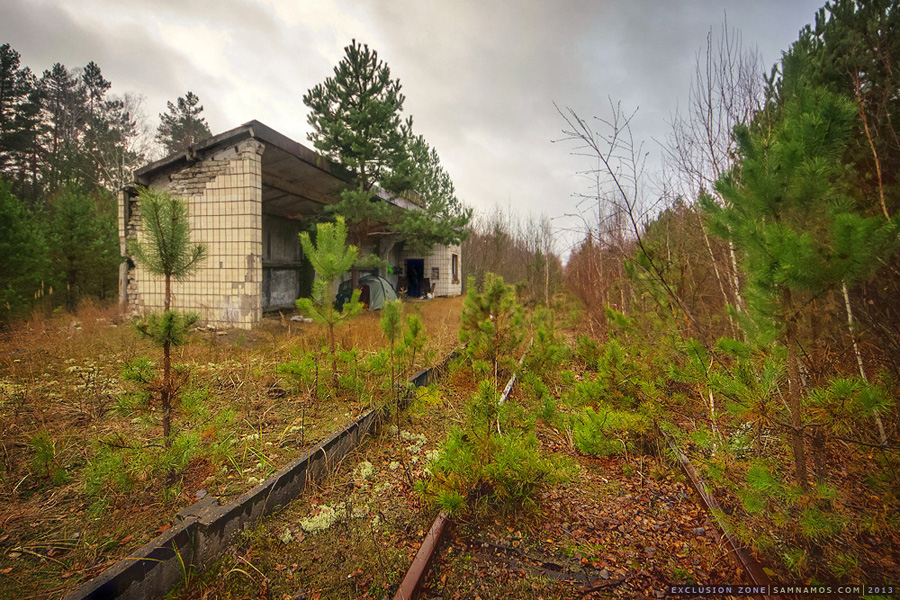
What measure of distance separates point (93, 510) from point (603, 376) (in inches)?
167

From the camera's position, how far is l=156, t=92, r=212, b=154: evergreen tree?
28734 mm

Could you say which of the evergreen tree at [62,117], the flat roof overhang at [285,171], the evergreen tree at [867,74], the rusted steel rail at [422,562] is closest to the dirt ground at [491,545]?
the rusted steel rail at [422,562]

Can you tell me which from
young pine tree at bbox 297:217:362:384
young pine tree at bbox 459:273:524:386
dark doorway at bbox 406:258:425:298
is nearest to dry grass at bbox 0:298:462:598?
young pine tree at bbox 297:217:362:384

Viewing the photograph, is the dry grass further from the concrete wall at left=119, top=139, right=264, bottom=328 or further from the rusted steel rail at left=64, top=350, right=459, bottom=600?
the concrete wall at left=119, top=139, right=264, bottom=328

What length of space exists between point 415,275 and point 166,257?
18848mm

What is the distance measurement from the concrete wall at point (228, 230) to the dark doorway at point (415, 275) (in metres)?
13.1

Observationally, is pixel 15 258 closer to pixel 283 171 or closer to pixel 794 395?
pixel 283 171

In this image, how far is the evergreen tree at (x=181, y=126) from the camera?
1131 inches

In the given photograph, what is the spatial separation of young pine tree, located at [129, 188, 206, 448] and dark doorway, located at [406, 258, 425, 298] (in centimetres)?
1852

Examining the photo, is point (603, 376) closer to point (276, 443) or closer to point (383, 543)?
point (383, 543)

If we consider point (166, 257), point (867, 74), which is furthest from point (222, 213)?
point (867, 74)

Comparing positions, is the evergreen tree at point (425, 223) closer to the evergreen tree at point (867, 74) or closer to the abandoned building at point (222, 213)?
the abandoned building at point (222, 213)

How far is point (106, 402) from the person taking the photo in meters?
4.37

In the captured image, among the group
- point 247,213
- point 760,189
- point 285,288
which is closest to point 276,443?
point 760,189
